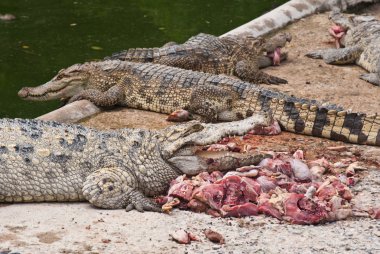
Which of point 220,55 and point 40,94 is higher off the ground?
point 220,55

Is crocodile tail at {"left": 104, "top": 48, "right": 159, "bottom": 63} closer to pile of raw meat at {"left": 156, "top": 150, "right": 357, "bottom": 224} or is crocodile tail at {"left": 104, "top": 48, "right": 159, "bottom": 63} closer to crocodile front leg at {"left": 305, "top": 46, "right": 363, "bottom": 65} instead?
crocodile front leg at {"left": 305, "top": 46, "right": 363, "bottom": 65}

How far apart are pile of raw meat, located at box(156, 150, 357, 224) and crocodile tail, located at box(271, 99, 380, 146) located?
3.19ft

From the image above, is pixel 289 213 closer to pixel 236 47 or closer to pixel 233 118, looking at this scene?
pixel 233 118

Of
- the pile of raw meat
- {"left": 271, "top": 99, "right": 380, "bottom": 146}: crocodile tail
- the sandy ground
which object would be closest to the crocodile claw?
{"left": 271, "top": 99, "right": 380, "bottom": 146}: crocodile tail

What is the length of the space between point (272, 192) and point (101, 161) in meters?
1.35

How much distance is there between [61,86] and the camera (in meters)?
9.27

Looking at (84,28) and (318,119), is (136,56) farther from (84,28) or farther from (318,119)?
(84,28)

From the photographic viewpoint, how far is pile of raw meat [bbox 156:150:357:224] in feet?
20.1

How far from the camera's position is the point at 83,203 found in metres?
6.45

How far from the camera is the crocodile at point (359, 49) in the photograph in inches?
411

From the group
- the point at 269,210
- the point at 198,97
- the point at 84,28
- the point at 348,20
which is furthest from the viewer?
the point at 84,28

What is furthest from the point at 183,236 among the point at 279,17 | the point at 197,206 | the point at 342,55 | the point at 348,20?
the point at 279,17

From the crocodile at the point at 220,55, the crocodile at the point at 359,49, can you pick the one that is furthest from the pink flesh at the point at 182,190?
the crocodile at the point at 359,49

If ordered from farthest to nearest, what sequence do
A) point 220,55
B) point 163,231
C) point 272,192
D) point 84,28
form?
point 84,28
point 220,55
point 272,192
point 163,231
